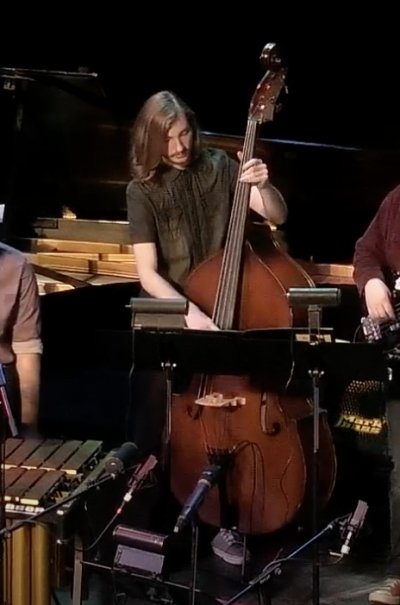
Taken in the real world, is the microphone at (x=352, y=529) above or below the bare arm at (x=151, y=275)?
below

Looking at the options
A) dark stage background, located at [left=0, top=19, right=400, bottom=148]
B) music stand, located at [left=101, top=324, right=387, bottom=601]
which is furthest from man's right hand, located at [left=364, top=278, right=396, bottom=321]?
dark stage background, located at [left=0, top=19, right=400, bottom=148]

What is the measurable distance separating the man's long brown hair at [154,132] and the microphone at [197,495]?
968mm

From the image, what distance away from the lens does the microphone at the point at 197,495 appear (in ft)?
8.05

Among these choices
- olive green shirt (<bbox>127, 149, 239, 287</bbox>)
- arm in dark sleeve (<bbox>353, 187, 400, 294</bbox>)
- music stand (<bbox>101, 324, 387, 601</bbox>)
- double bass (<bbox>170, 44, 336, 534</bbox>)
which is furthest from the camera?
olive green shirt (<bbox>127, 149, 239, 287</bbox>)

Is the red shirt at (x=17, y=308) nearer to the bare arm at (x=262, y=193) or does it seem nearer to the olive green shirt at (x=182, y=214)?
the olive green shirt at (x=182, y=214)

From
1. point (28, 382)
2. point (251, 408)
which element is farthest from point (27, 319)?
point (251, 408)

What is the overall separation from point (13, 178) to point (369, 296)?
Result: 2.16 metres

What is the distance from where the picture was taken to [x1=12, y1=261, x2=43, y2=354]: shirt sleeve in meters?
2.97

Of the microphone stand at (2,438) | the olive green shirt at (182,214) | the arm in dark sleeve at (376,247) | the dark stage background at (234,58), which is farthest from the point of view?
the dark stage background at (234,58)

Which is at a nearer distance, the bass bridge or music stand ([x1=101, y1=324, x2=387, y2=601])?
music stand ([x1=101, y1=324, x2=387, y2=601])

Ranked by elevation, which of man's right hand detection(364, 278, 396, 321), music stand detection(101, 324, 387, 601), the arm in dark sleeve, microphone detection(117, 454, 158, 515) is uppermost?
the arm in dark sleeve

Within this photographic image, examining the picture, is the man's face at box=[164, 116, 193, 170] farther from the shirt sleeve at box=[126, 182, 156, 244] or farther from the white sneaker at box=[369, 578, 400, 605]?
the white sneaker at box=[369, 578, 400, 605]

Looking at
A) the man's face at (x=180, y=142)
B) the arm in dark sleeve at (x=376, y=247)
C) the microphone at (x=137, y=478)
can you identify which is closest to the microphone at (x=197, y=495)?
the microphone at (x=137, y=478)

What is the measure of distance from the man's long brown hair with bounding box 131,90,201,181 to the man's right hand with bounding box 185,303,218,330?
50 centimetres
